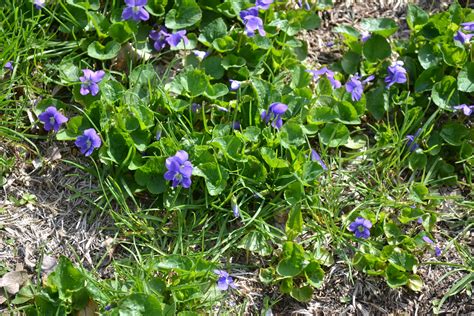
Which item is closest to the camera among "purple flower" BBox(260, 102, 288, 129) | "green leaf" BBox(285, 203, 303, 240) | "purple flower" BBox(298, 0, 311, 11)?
"green leaf" BBox(285, 203, 303, 240)

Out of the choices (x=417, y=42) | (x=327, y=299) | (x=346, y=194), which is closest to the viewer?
(x=327, y=299)

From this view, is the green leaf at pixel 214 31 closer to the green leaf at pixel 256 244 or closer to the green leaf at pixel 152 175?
the green leaf at pixel 152 175

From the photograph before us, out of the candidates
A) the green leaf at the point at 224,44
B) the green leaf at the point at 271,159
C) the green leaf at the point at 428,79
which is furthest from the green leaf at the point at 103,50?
the green leaf at the point at 428,79

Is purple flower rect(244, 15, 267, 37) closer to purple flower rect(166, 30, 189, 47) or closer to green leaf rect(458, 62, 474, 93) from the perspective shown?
purple flower rect(166, 30, 189, 47)

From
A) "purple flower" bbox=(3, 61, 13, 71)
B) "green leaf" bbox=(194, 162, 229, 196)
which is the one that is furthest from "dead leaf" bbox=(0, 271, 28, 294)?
"purple flower" bbox=(3, 61, 13, 71)

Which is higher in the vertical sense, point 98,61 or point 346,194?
point 98,61

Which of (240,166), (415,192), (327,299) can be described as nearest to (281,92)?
(240,166)

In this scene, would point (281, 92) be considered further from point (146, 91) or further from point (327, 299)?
point (327, 299)
